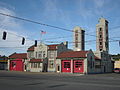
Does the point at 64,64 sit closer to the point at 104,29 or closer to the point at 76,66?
the point at 76,66

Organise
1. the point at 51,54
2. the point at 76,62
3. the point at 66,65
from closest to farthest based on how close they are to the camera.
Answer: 1. the point at 76,62
2. the point at 66,65
3. the point at 51,54

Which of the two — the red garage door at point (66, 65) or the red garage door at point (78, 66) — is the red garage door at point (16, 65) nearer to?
the red garage door at point (66, 65)

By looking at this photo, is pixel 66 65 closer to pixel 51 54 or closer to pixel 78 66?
pixel 78 66

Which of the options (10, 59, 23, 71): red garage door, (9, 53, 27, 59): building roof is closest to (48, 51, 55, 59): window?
(9, 53, 27, 59): building roof

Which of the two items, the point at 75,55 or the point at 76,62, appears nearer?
the point at 76,62

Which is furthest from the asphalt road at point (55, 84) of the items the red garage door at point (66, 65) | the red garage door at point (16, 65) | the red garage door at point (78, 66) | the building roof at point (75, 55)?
the red garage door at point (16, 65)

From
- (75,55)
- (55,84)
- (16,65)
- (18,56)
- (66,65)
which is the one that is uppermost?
(75,55)

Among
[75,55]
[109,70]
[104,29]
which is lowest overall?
[109,70]

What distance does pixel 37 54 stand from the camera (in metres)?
57.1

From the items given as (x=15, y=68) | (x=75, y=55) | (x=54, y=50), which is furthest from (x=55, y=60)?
(x=15, y=68)

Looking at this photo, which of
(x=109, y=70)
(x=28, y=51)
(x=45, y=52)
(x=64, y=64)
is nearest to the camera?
(x=64, y=64)

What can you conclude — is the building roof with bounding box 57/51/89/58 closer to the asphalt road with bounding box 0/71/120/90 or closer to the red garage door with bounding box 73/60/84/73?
the red garage door with bounding box 73/60/84/73

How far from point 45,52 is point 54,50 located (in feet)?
10.9

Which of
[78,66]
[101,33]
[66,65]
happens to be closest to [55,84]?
[78,66]
